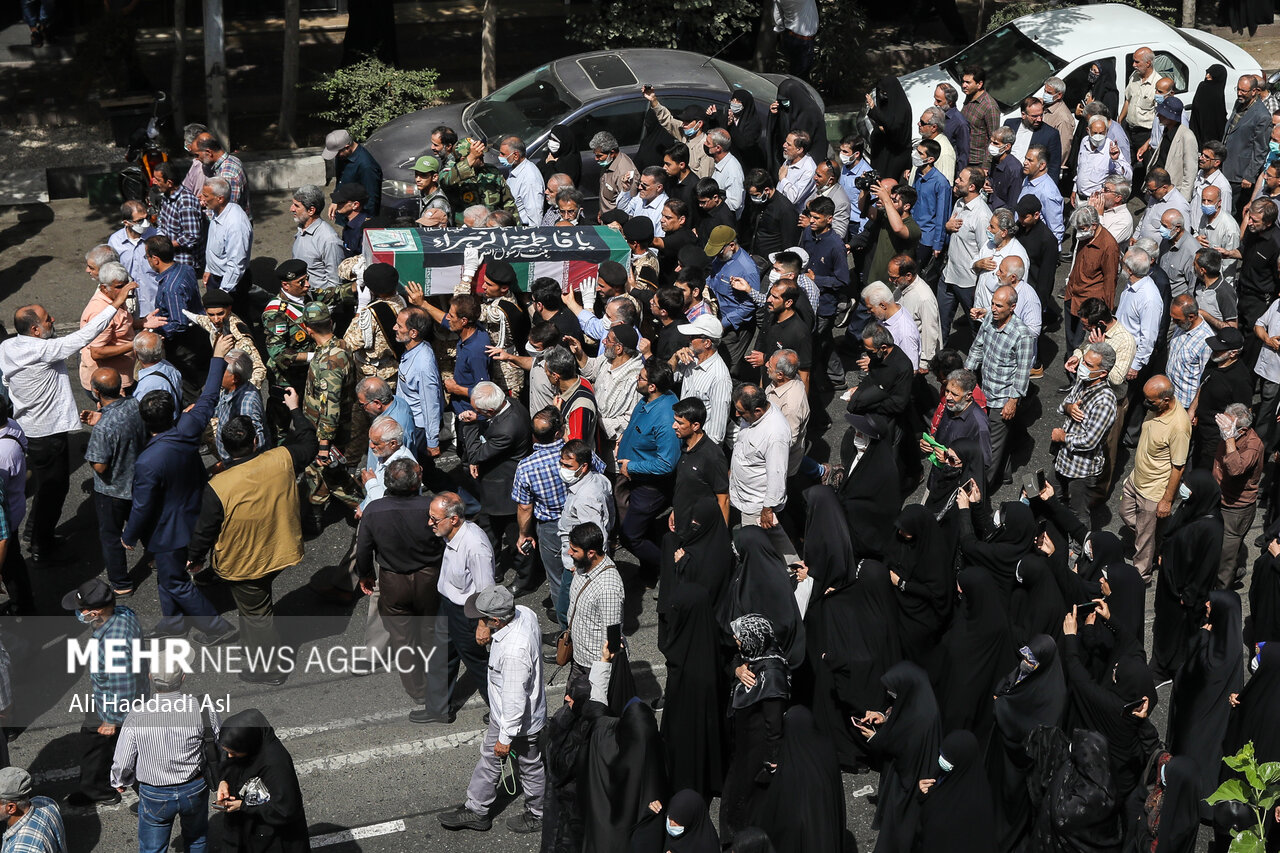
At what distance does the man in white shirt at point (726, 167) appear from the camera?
40.7 feet

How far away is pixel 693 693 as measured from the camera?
8.14 m

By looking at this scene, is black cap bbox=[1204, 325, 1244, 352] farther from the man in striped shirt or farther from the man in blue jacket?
the man in striped shirt

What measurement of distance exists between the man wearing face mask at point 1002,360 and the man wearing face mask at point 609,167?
3.66 metres

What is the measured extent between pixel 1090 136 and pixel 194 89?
39.1 ft

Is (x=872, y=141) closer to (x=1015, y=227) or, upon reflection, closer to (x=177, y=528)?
(x=1015, y=227)

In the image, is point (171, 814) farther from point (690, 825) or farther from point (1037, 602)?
point (1037, 602)

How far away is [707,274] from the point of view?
11.6 m

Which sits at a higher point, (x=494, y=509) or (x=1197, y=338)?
(x=1197, y=338)

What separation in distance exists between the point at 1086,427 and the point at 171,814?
6674 millimetres

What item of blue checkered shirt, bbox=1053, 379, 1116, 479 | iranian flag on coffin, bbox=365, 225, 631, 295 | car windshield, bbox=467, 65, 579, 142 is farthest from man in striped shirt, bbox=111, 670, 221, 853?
car windshield, bbox=467, 65, 579, 142

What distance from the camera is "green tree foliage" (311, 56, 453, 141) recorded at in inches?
637

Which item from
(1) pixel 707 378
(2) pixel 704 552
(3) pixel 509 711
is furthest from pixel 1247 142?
(3) pixel 509 711

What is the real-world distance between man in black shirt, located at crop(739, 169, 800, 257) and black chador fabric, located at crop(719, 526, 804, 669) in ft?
13.1

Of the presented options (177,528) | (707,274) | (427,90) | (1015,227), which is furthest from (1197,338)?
(427,90)
